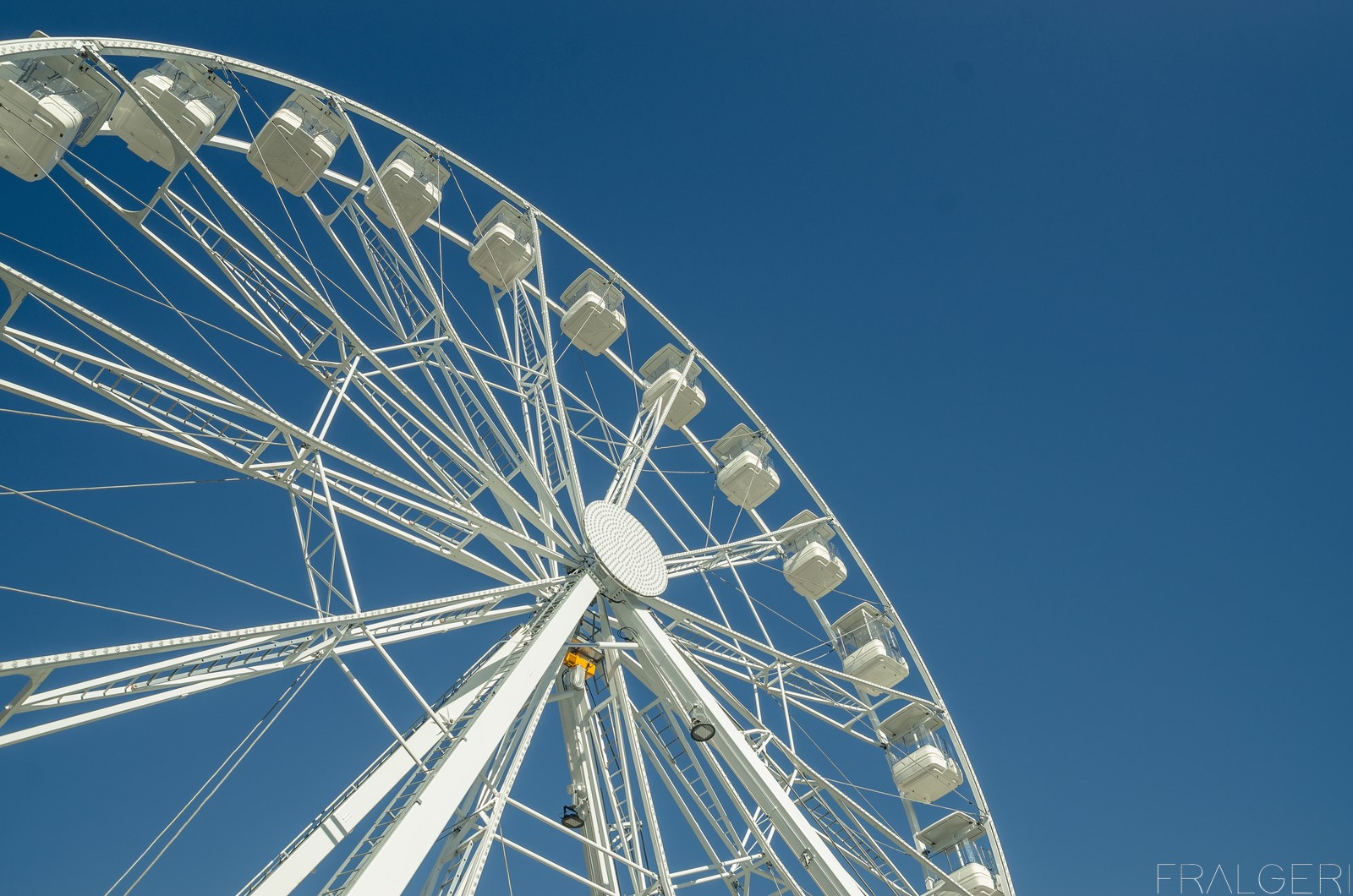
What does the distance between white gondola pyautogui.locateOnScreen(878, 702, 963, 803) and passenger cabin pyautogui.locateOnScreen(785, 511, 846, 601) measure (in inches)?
91.6

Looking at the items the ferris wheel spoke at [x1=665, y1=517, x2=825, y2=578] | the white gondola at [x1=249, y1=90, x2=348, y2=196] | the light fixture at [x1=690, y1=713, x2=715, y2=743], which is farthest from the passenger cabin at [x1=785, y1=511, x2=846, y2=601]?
the white gondola at [x1=249, y1=90, x2=348, y2=196]

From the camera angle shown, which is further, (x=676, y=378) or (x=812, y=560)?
(x=812, y=560)

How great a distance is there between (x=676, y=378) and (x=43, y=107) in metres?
10.0

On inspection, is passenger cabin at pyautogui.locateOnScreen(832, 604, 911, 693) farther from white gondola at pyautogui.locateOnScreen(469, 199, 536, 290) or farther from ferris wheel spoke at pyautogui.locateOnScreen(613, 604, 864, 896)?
white gondola at pyautogui.locateOnScreen(469, 199, 536, 290)

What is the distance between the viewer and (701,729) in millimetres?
12617

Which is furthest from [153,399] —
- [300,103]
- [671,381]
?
[671,381]

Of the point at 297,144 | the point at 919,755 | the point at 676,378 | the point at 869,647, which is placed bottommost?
the point at 919,755

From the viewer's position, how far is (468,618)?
11.9m

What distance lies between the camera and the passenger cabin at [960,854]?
1568 centimetres

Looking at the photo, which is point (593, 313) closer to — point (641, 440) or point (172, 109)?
point (641, 440)

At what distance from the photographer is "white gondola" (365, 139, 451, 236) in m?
14.6

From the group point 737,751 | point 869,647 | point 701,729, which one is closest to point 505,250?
point 701,729

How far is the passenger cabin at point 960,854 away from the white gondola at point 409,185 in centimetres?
1134

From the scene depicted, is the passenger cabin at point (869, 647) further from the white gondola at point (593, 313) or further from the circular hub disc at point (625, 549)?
the white gondola at point (593, 313)
